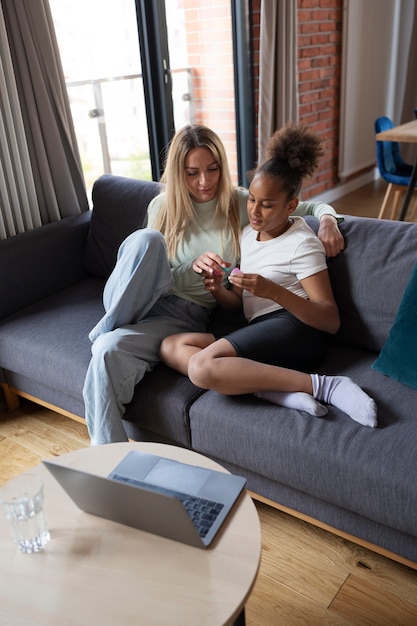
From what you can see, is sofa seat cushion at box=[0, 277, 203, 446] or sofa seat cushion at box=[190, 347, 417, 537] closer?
sofa seat cushion at box=[190, 347, 417, 537]

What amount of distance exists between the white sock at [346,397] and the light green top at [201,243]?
1.96ft

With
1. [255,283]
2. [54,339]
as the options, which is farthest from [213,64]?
[255,283]

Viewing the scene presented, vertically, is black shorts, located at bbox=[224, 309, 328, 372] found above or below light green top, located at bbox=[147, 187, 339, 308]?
below

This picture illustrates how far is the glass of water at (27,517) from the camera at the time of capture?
1.08 metres

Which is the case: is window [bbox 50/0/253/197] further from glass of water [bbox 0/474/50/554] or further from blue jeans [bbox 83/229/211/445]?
glass of water [bbox 0/474/50/554]

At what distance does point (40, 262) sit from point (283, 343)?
122 centimetres

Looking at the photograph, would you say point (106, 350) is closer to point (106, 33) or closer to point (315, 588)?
point (315, 588)

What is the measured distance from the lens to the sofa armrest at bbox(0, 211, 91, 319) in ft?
7.69

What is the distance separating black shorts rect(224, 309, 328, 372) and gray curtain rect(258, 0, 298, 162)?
234cm

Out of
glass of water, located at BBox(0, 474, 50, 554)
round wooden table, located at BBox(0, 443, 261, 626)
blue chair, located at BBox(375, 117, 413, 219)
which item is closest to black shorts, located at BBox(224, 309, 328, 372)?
round wooden table, located at BBox(0, 443, 261, 626)

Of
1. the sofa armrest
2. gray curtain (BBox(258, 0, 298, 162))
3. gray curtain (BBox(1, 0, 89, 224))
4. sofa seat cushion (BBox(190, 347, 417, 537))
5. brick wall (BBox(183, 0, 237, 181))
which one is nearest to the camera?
sofa seat cushion (BBox(190, 347, 417, 537))

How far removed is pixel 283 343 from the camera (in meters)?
1.73

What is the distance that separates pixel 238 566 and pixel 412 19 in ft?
17.2

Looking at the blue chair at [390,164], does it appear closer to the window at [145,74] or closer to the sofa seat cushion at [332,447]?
the window at [145,74]
